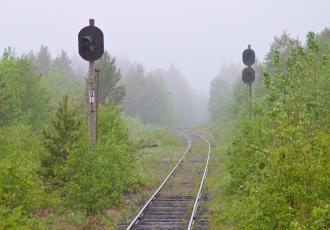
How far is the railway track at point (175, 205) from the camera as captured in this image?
12.9m

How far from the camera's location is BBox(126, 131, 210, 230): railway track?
12.9m

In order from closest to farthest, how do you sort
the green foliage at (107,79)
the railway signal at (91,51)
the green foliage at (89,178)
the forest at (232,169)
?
1. the forest at (232,169)
2. the green foliage at (89,178)
3. the railway signal at (91,51)
4. the green foliage at (107,79)

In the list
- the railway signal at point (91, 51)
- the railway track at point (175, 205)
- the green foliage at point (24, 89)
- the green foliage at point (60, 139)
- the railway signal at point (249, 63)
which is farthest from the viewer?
the green foliage at point (24, 89)

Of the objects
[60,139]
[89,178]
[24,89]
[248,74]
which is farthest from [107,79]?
[89,178]

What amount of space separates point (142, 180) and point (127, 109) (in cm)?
6720

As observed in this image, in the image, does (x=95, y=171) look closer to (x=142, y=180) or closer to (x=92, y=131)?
(x=92, y=131)

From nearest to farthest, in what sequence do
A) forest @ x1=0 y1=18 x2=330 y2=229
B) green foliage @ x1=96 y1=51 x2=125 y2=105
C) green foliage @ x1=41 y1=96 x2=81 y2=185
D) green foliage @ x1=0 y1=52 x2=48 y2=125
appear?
forest @ x1=0 y1=18 x2=330 y2=229 < green foliage @ x1=41 y1=96 x2=81 y2=185 < green foliage @ x1=0 y1=52 x2=48 y2=125 < green foliage @ x1=96 y1=51 x2=125 y2=105

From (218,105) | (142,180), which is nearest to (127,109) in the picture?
(218,105)

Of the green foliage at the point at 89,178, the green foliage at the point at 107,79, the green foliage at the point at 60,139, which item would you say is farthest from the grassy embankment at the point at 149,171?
the green foliage at the point at 107,79

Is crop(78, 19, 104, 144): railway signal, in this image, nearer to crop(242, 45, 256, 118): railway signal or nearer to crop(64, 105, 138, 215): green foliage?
crop(64, 105, 138, 215): green foliage

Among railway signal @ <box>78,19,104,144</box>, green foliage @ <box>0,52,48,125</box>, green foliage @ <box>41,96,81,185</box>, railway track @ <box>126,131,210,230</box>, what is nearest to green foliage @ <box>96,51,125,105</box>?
green foliage @ <box>0,52,48,125</box>

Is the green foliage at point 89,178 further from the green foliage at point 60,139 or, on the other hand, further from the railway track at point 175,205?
the green foliage at point 60,139

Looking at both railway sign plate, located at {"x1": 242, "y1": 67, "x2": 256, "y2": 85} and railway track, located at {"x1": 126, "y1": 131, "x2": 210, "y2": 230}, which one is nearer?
railway track, located at {"x1": 126, "y1": 131, "x2": 210, "y2": 230}

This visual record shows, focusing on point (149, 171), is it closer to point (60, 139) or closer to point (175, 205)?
point (60, 139)
